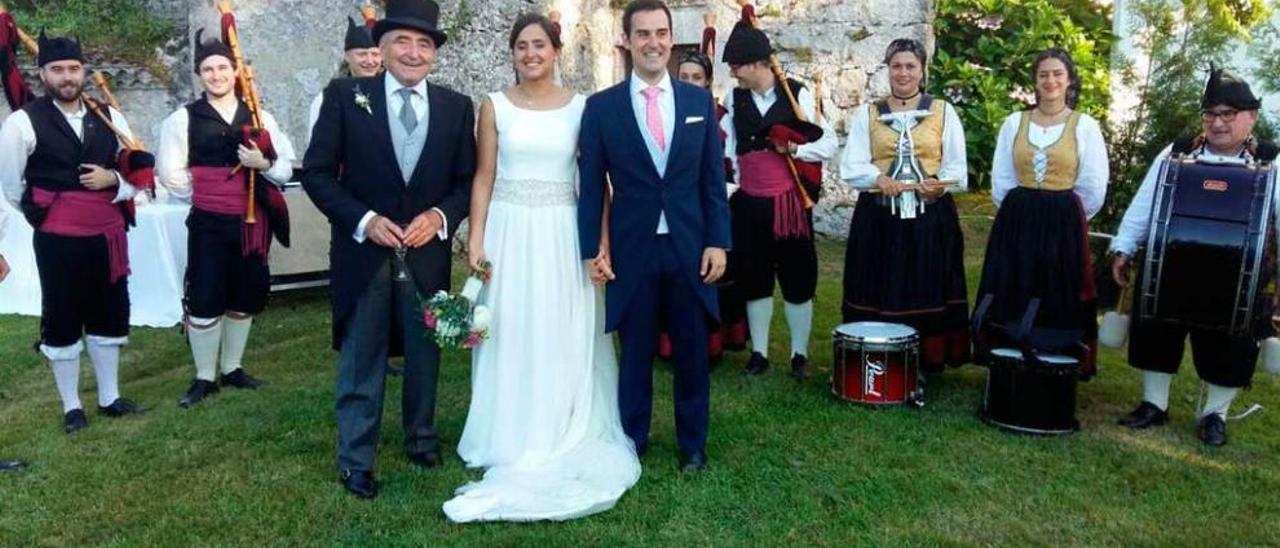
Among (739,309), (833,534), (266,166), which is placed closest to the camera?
(833,534)

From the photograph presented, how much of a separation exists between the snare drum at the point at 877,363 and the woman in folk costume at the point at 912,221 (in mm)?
227

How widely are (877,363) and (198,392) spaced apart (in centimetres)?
373

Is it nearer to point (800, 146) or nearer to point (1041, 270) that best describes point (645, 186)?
point (800, 146)

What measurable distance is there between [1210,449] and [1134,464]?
1.60 ft

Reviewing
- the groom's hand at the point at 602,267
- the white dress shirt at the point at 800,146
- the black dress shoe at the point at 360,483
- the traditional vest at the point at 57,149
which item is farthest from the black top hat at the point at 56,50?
the white dress shirt at the point at 800,146

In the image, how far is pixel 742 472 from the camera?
13.9 feet

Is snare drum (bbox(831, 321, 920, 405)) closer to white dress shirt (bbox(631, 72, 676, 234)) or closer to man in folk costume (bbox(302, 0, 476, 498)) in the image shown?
white dress shirt (bbox(631, 72, 676, 234))

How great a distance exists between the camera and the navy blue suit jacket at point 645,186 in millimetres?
3951

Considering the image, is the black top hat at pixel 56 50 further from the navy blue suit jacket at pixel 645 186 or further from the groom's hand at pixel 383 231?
the navy blue suit jacket at pixel 645 186

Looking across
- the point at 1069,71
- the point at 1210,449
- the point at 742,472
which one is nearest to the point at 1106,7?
the point at 1069,71

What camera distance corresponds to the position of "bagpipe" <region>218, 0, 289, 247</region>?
5285 mm

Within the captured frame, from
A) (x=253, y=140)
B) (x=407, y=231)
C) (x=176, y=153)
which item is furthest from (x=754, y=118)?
(x=176, y=153)

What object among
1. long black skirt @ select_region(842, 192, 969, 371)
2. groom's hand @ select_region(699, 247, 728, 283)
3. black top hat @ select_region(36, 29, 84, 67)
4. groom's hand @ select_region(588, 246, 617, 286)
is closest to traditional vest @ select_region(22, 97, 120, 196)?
black top hat @ select_region(36, 29, 84, 67)

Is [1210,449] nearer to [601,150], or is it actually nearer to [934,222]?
[934,222]
